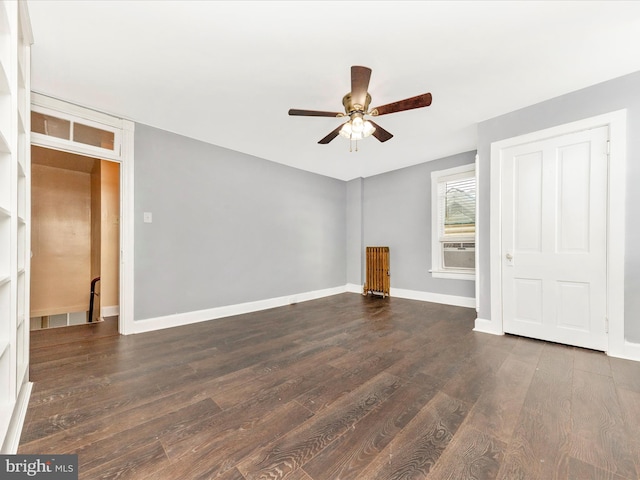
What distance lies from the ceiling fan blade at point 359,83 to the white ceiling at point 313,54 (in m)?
0.28

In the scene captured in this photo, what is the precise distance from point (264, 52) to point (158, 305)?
10.0 ft

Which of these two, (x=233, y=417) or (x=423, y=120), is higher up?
(x=423, y=120)

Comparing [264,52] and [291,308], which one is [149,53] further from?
[291,308]

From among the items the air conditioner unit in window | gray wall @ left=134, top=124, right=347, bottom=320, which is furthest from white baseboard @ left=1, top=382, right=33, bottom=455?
the air conditioner unit in window

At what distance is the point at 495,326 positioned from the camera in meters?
3.01

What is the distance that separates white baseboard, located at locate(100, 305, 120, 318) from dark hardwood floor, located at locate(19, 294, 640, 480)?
1236mm

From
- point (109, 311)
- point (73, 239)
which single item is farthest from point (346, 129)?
point (73, 239)

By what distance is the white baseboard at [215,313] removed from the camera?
3145 mm

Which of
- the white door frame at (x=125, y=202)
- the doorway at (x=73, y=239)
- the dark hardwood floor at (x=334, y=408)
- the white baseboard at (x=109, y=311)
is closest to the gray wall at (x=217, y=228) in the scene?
the white door frame at (x=125, y=202)

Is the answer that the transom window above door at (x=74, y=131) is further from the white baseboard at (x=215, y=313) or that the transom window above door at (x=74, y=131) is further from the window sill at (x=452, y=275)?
the window sill at (x=452, y=275)

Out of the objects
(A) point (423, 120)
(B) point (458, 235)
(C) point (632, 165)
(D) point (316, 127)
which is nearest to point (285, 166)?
(D) point (316, 127)

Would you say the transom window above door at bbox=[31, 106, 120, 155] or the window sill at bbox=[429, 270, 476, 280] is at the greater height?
the transom window above door at bbox=[31, 106, 120, 155]

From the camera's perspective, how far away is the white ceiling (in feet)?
5.49

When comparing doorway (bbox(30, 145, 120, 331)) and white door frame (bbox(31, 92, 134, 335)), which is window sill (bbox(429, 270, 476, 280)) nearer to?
white door frame (bbox(31, 92, 134, 335))
